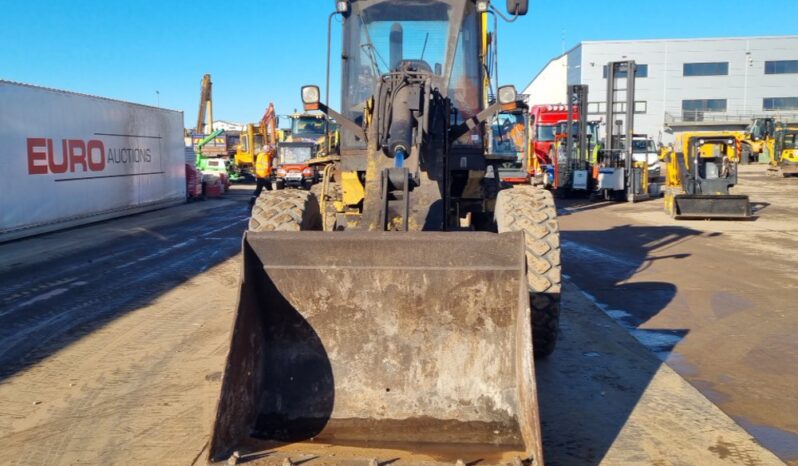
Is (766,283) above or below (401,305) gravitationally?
below

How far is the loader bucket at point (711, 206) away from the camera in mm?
16125

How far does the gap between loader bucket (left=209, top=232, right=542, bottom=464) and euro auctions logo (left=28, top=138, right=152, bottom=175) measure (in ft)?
39.9

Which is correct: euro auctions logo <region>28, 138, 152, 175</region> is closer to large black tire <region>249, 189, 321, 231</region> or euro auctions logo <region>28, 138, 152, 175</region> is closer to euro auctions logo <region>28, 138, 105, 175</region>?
euro auctions logo <region>28, 138, 105, 175</region>

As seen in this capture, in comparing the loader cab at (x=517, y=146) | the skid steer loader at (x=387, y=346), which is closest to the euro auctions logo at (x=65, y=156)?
the loader cab at (x=517, y=146)

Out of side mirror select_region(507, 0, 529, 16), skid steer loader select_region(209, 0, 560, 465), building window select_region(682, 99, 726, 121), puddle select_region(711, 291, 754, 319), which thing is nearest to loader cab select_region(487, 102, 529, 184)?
puddle select_region(711, 291, 754, 319)

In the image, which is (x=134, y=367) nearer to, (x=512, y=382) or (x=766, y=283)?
(x=512, y=382)

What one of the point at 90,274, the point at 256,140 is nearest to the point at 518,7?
the point at 90,274

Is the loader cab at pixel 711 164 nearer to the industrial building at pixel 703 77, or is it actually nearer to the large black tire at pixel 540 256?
the large black tire at pixel 540 256

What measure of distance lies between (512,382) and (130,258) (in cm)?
854

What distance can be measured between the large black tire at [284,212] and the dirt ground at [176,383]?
3.82 ft

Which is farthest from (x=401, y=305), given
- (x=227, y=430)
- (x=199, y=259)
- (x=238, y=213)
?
(x=238, y=213)

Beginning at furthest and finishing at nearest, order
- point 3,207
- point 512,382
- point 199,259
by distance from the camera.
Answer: point 3,207
point 199,259
point 512,382

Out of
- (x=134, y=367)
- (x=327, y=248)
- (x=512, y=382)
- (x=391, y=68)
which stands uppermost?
(x=391, y=68)

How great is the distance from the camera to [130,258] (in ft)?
36.0
